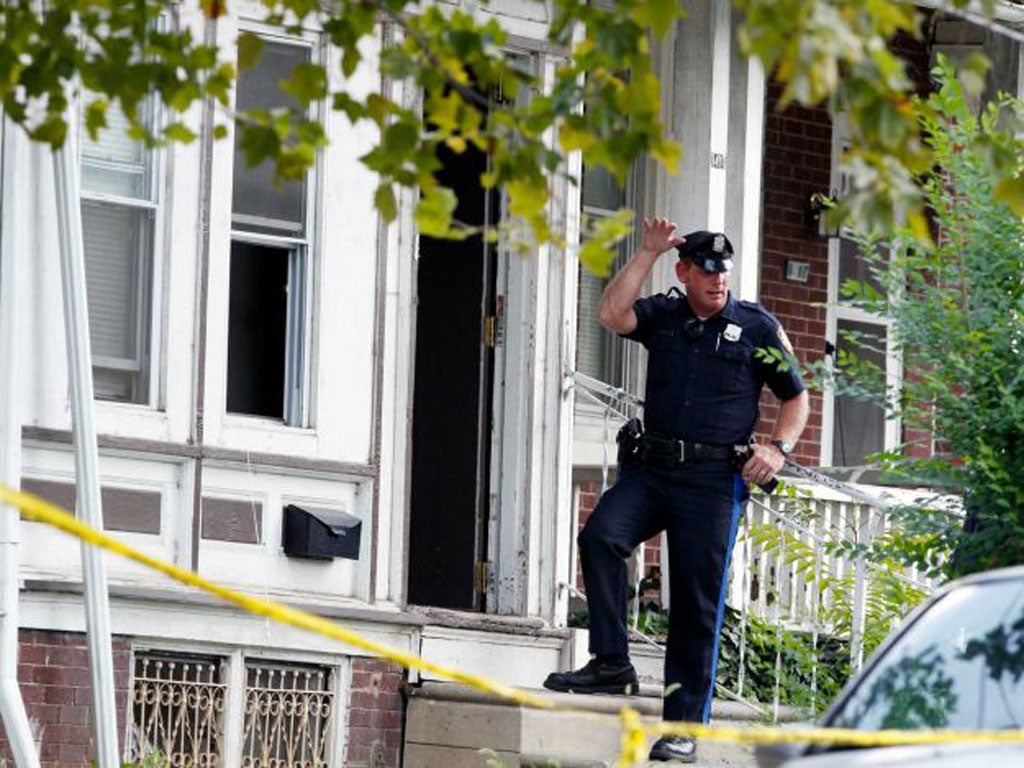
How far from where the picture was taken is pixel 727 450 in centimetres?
1149

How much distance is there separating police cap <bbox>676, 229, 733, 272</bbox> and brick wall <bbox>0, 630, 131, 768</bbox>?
2829 millimetres

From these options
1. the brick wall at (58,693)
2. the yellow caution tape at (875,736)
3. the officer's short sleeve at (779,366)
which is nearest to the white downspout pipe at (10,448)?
the brick wall at (58,693)

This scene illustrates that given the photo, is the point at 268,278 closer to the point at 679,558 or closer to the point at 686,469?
the point at 686,469

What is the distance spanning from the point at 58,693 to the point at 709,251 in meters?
3.07

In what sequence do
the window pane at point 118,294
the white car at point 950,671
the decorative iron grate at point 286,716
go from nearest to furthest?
the white car at point 950,671
the window pane at point 118,294
the decorative iron grate at point 286,716

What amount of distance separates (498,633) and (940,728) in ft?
17.6

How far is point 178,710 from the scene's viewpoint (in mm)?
11852

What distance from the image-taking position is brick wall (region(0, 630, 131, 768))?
11250 mm

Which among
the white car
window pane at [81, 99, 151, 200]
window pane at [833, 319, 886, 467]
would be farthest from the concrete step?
window pane at [833, 319, 886, 467]

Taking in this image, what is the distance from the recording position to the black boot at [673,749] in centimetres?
1127

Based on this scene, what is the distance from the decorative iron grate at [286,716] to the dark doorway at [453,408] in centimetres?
117

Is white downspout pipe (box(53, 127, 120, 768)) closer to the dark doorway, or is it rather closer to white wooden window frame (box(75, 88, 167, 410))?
white wooden window frame (box(75, 88, 167, 410))

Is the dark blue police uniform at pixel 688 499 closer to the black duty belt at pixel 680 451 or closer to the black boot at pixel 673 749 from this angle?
the black duty belt at pixel 680 451

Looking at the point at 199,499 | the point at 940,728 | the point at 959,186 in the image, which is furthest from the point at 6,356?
the point at 940,728
